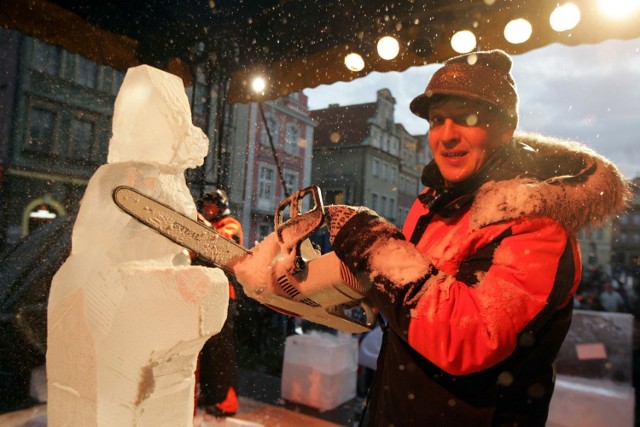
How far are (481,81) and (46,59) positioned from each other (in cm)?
1606

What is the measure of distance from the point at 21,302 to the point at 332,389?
341cm

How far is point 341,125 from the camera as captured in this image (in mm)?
34406

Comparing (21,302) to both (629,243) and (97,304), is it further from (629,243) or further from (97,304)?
(629,243)

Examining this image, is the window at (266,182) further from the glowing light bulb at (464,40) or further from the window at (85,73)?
the glowing light bulb at (464,40)

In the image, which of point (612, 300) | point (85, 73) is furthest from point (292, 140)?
point (612, 300)

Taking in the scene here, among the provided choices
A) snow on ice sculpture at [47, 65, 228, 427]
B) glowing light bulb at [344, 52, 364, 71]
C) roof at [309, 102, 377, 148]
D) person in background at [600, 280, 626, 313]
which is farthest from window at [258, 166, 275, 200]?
snow on ice sculpture at [47, 65, 228, 427]

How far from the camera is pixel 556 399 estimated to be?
3484 millimetres

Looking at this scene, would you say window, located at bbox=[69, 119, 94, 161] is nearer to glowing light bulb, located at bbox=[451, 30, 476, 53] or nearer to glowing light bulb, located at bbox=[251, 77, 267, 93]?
glowing light bulb, located at bbox=[251, 77, 267, 93]

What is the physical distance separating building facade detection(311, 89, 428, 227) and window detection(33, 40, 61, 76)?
19727mm

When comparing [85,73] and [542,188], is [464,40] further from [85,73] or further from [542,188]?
[85,73]

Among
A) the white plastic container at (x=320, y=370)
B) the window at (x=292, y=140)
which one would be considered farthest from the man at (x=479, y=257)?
the window at (x=292, y=140)

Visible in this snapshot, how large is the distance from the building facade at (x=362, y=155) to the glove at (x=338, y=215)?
29708 millimetres

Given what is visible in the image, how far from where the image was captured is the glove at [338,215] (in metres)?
1.16

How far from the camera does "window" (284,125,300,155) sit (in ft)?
82.9
